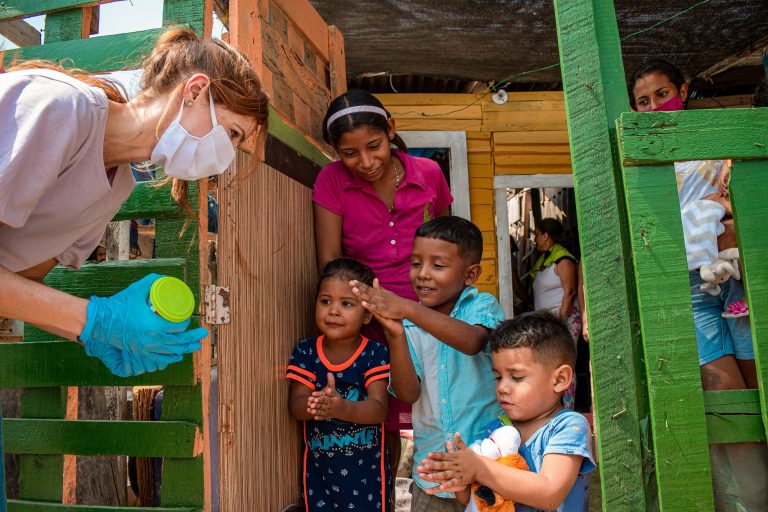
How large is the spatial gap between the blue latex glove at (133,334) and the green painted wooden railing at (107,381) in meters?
0.27

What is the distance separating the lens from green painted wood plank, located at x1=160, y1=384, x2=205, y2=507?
6.80 ft

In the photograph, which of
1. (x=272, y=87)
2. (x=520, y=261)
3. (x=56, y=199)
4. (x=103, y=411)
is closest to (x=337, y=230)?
(x=272, y=87)

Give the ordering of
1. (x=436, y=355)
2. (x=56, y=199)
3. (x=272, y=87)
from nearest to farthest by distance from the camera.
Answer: (x=56, y=199), (x=436, y=355), (x=272, y=87)

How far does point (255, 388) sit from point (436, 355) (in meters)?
0.74

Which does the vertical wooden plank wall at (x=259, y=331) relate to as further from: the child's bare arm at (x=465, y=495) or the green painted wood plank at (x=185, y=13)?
the child's bare arm at (x=465, y=495)

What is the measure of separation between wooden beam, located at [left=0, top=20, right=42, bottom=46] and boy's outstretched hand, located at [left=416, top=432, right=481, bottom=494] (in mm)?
3550

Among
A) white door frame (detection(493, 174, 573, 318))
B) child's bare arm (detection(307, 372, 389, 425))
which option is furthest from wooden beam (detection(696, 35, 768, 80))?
child's bare arm (detection(307, 372, 389, 425))

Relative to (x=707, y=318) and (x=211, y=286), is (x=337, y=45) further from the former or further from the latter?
(x=707, y=318)

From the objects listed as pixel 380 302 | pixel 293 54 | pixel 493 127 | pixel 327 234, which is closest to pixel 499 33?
pixel 493 127

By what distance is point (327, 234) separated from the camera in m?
3.10

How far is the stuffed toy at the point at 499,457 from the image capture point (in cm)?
192

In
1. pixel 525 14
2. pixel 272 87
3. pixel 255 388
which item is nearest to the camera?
pixel 255 388

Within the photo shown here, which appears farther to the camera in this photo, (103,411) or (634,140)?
(103,411)

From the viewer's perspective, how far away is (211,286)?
7.13 ft
